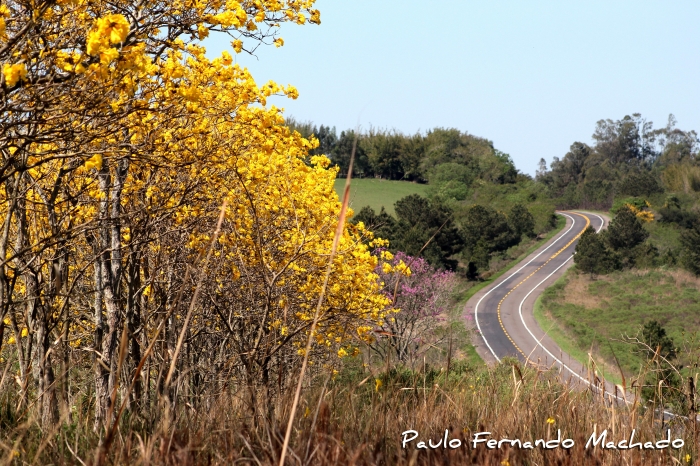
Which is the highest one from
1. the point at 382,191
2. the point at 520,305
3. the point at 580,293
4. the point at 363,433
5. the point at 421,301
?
the point at 382,191

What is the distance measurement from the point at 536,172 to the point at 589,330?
285ft

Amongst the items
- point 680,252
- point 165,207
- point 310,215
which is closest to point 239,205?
point 165,207

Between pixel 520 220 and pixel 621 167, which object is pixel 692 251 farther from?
pixel 621 167

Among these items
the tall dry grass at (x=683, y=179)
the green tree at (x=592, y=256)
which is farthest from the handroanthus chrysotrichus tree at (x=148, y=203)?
the tall dry grass at (x=683, y=179)

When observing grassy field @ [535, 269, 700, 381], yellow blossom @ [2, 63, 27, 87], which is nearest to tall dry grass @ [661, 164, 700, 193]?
grassy field @ [535, 269, 700, 381]

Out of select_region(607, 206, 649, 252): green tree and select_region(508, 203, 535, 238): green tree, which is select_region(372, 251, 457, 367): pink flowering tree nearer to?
select_region(607, 206, 649, 252): green tree

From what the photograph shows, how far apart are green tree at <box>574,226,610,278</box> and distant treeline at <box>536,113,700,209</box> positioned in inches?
1237

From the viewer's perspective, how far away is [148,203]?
6.48 m

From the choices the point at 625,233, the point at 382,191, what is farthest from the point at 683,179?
the point at 382,191

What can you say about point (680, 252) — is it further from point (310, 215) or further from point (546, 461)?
point (546, 461)

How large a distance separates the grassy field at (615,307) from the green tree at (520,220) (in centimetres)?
1454

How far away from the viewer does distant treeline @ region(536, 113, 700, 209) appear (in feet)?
286

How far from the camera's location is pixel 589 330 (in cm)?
4038

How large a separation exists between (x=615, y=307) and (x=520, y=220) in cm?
2586
